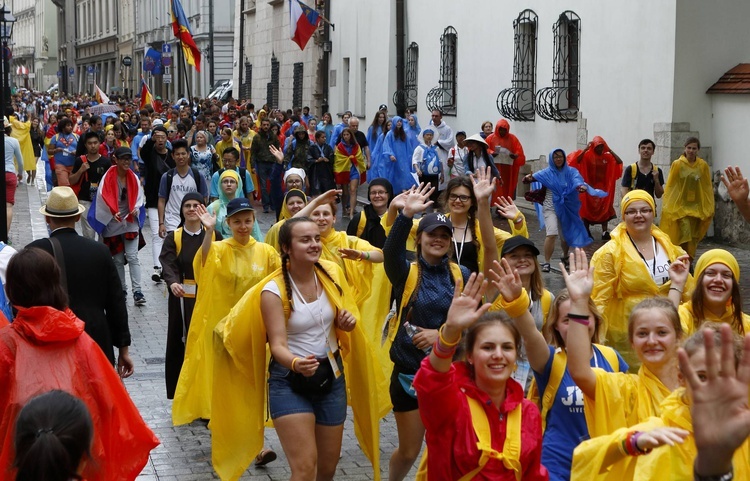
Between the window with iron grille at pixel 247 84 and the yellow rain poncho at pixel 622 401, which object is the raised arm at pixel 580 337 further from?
the window with iron grille at pixel 247 84

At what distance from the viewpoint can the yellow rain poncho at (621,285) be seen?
7590 millimetres

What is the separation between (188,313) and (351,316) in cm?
296

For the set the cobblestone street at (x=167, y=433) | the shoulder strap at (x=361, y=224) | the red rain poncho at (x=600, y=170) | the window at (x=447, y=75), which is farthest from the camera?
the window at (x=447, y=75)

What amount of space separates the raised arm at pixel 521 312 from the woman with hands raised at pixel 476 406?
1.00ft

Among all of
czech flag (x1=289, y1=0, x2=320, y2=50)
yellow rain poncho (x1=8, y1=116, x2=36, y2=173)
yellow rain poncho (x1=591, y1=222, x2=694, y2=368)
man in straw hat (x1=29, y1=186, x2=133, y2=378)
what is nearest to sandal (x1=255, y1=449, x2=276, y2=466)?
man in straw hat (x1=29, y1=186, x2=133, y2=378)

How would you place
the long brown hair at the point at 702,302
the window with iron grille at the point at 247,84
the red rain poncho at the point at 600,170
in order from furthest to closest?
the window with iron grille at the point at 247,84 < the red rain poncho at the point at 600,170 < the long brown hair at the point at 702,302

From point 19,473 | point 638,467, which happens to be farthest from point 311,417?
point 19,473

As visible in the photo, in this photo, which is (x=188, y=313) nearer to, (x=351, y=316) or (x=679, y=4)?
(x=351, y=316)

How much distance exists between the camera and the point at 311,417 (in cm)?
596

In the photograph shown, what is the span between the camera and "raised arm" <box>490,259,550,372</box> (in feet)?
16.3

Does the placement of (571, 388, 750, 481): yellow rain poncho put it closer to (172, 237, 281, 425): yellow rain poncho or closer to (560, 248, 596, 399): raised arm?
(560, 248, 596, 399): raised arm

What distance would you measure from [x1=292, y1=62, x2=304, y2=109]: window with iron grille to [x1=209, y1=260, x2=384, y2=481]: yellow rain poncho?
34243 millimetres

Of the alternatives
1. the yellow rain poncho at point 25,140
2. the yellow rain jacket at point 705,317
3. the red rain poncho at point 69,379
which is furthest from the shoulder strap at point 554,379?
the yellow rain poncho at point 25,140

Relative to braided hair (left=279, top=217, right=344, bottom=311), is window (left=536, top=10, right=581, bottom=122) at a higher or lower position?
higher
